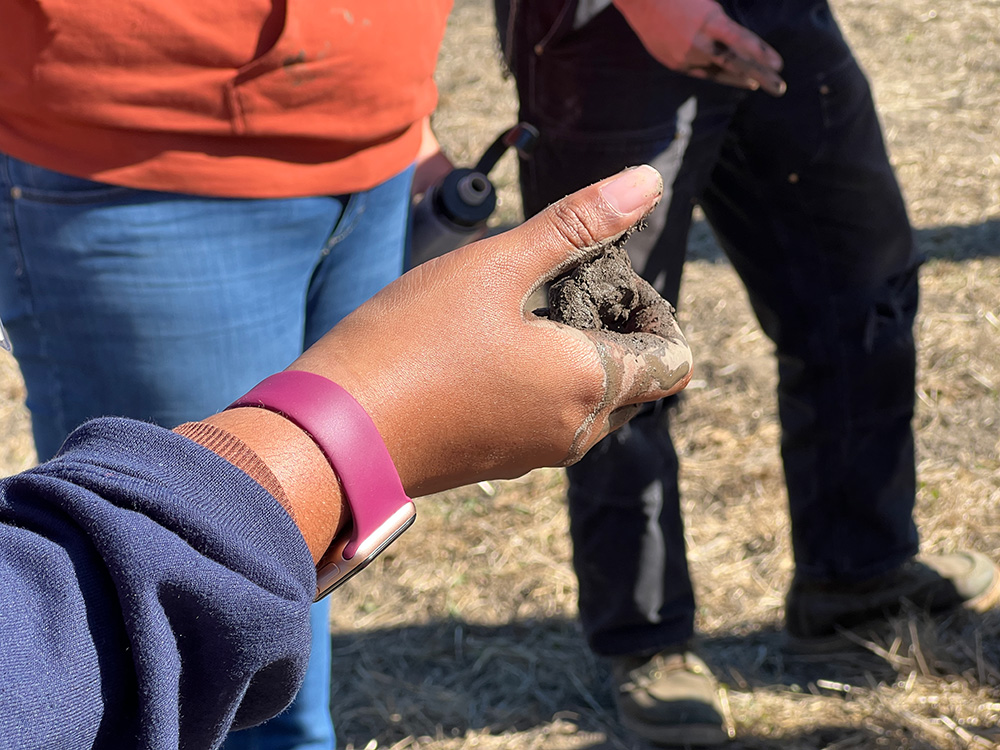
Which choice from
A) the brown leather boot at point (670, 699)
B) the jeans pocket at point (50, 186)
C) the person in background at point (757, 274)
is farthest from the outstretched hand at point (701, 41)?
the brown leather boot at point (670, 699)

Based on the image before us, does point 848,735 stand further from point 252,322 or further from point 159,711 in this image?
point 159,711

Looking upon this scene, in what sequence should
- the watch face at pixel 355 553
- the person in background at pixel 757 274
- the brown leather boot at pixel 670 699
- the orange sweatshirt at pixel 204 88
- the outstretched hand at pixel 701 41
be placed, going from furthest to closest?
the brown leather boot at pixel 670 699 → the person in background at pixel 757 274 → the outstretched hand at pixel 701 41 → the orange sweatshirt at pixel 204 88 → the watch face at pixel 355 553

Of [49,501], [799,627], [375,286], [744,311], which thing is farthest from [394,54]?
[744,311]

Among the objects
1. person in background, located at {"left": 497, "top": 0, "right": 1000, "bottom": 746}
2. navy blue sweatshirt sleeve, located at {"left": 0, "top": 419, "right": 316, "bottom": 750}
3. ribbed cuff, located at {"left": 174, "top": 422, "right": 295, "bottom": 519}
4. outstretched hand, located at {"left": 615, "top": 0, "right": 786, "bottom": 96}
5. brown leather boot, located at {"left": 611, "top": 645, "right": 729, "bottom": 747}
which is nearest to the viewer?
navy blue sweatshirt sleeve, located at {"left": 0, "top": 419, "right": 316, "bottom": 750}

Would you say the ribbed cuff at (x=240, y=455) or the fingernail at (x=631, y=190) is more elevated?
the fingernail at (x=631, y=190)

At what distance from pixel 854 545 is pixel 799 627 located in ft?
0.92

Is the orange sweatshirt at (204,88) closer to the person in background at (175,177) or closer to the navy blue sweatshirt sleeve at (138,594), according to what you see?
the person in background at (175,177)

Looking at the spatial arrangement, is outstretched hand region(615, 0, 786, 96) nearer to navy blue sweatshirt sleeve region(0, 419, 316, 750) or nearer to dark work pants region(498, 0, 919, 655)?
dark work pants region(498, 0, 919, 655)

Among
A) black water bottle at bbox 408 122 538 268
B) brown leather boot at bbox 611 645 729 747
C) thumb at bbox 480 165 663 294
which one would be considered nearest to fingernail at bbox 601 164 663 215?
thumb at bbox 480 165 663 294

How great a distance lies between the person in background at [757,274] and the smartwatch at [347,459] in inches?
43.7

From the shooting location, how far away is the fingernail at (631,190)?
1112 mm

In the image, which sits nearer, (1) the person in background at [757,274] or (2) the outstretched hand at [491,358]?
(2) the outstretched hand at [491,358]

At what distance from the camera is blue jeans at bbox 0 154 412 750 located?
131cm

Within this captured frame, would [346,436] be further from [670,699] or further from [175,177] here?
[670,699]
